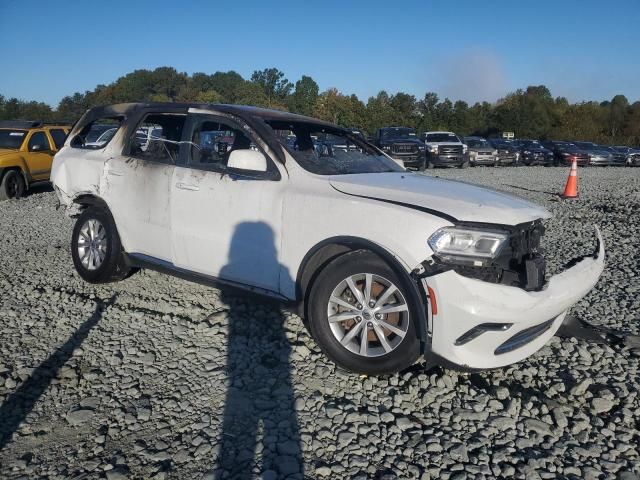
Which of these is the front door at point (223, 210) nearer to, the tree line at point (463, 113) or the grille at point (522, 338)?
the grille at point (522, 338)

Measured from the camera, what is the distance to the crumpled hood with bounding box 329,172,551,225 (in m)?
3.32

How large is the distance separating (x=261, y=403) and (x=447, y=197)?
175 centimetres

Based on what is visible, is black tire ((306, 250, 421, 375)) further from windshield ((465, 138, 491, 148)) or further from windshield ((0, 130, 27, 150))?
windshield ((465, 138, 491, 148))

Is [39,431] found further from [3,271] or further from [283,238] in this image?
[3,271]

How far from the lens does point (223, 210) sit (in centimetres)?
417

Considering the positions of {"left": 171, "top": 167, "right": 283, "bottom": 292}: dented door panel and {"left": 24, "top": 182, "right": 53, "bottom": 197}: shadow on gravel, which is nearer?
{"left": 171, "top": 167, "right": 283, "bottom": 292}: dented door panel

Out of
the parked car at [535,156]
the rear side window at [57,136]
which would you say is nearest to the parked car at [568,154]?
the parked car at [535,156]

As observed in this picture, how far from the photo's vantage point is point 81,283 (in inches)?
215

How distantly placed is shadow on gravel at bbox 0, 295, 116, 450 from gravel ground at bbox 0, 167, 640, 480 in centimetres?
1

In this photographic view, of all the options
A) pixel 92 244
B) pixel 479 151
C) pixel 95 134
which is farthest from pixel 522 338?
pixel 479 151

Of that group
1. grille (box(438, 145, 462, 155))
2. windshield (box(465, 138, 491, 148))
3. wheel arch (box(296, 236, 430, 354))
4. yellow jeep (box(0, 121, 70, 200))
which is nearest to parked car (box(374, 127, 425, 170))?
grille (box(438, 145, 462, 155))

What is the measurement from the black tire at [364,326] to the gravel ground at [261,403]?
15cm

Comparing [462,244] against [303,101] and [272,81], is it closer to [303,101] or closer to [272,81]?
[303,101]

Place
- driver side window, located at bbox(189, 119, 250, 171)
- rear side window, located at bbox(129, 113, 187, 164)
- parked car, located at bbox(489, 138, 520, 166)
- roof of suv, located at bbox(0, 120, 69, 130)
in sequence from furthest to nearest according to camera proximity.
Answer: parked car, located at bbox(489, 138, 520, 166) → roof of suv, located at bbox(0, 120, 69, 130) → rear side window, located at bbox(129, 113, 187, 164) → driver side window, located at bbox(189, 119, 250, 171)
